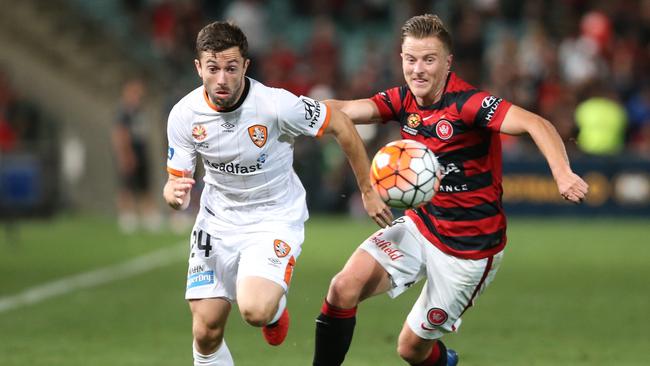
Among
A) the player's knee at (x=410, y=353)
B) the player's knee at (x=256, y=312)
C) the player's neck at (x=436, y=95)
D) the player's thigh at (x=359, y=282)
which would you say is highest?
the player's neck at (x=436, y=95)

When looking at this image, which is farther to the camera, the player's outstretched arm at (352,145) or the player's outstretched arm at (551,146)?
the player's outstretched arm at (352,145)

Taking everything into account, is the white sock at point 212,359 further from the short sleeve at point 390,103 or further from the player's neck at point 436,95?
the player's neck at point 436,95

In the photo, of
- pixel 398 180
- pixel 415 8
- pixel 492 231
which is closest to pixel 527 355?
pixel 492 231

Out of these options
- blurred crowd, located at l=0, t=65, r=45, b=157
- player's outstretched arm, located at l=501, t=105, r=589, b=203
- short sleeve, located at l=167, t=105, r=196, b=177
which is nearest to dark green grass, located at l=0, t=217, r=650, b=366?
short sleeve, located at l=167, t=105, r=196, b=177

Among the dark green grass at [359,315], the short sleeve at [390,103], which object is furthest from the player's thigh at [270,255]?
the dark green grass at [359,315]

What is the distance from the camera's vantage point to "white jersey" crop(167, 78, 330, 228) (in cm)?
689

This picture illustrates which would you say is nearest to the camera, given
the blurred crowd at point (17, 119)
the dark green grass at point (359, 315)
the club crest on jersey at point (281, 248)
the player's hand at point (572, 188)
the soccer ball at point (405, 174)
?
the player's hand at point (572, 188)

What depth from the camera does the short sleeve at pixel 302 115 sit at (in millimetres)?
6930

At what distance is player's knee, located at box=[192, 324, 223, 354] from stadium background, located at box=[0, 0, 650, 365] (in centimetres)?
161

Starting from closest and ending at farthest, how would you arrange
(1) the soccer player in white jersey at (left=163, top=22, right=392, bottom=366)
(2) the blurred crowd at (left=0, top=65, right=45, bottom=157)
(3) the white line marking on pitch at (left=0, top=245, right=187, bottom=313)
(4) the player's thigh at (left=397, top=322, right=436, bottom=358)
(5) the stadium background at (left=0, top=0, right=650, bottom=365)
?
(1) the soccer player in white jersey at (left=163, top=22, right=392, bottom=366) < (4) the player's thigh at (left=397, top=322, right=436, bottom=358) < (5) the stadium background at (left=0, top=0, right=650, bottom=365) < (3) the white line marking on pitch at (left=0, top=245, right=187, bottom=313) < (2) the blurred crowd at (left=0, top=65, right=45, bottom=157)

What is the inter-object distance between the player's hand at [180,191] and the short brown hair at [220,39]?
0.71 m

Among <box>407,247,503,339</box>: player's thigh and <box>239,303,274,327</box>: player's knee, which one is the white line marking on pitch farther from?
<box>407,247,503,339</box>: player's thigh

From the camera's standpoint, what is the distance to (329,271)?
13.6 m

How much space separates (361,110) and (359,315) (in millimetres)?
4016
